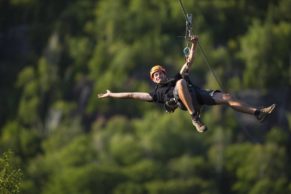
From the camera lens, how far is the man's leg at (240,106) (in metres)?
27.6

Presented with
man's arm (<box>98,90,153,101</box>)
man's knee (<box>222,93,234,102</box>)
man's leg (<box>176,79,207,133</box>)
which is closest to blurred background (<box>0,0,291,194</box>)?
man's arm (<box>98,90,153,101</box>)

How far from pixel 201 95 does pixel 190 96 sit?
0.39 m

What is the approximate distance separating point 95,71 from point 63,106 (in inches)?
508

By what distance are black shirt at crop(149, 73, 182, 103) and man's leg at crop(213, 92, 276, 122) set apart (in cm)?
105

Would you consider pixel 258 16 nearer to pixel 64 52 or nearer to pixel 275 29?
pixel 275 29

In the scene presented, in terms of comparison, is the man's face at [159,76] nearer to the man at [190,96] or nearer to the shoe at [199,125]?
the man at [190,96]

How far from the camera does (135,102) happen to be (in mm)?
132375

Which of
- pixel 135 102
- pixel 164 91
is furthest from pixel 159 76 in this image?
pixel 135 102

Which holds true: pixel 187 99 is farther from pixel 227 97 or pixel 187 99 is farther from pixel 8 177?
pixel 8 177

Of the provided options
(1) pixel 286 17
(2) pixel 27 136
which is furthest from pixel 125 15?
(2) pixel 27 136

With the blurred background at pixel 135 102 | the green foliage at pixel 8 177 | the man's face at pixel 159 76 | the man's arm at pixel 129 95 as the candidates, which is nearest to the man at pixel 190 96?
the man's face at pixel 159 76

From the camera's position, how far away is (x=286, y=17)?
159500 millimetres

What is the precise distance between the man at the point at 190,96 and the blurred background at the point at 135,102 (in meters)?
68.2

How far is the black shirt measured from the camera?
93.8ft
